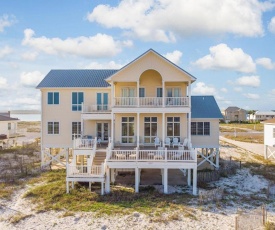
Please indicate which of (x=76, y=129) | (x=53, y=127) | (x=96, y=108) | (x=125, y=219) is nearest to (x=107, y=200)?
(x=125, y=219)

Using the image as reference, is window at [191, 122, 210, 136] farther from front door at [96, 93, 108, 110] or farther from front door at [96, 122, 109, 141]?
front door at [96, 93, 108, 110]

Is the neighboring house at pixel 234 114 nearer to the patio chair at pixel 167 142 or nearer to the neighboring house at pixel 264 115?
the neighboring house at pixel 264 115

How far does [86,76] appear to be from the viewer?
27.9m

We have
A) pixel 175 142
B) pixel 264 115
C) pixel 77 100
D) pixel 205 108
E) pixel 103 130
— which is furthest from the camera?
pixel 264 115

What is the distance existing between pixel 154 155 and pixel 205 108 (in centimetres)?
923

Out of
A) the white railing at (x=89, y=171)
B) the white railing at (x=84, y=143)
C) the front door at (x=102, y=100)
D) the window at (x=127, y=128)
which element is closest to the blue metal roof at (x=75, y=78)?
the front door at (x=102, y=100)

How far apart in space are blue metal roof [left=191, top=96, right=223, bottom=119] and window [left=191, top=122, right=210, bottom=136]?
763 millimetres

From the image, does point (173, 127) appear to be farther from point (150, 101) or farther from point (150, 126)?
point (150, 101)

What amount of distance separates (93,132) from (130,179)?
19.2 feet

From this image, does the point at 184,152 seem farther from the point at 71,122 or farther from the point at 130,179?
the point at 71,122

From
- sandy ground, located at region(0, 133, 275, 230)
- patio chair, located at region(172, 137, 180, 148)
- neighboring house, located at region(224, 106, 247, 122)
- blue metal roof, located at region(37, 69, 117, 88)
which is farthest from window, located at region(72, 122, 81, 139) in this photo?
neighboring house, located at region(224, 106, 247, 122)

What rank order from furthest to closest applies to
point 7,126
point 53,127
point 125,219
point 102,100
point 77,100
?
point 7,126, point 53,127, point 77,100, point 102,100, point 125,219

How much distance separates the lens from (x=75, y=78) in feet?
90.4

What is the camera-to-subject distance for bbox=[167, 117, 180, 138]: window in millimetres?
24844
